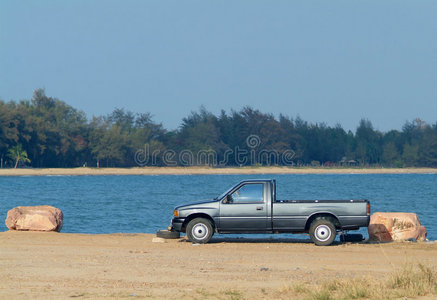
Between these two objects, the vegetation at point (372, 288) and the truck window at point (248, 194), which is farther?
the truck window at point (248, 194)

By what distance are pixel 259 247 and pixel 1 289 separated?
7660 millimetres

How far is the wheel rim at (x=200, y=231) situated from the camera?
18.3 m

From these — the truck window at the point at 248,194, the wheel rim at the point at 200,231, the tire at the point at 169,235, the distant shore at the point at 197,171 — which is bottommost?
the tire at the point at 169,235

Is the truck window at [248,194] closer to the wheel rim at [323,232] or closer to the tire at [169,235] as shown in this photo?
the wheel rim at [323,232]

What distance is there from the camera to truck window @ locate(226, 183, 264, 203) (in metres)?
18.2

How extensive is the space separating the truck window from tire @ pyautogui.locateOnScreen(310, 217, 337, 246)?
1476 millimetres

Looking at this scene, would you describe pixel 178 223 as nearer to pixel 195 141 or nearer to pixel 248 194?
pixel 248 194

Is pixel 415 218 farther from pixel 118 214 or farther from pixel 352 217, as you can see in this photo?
pixel 118 214

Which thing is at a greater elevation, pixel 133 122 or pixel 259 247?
pixel 133 122

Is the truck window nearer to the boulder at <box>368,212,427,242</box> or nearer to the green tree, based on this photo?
the boulder at <box>368,212,427,242</box>

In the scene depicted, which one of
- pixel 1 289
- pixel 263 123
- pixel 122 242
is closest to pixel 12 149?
pixel 263 123

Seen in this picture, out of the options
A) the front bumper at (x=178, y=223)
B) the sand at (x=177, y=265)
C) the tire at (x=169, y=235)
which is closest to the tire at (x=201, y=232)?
the front bumper at (x=178, y=223)

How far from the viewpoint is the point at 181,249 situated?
680 inches

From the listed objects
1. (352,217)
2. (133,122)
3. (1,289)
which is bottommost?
(1,289)
